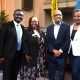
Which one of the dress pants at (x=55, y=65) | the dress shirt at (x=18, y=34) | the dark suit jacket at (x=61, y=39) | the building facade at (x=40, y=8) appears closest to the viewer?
the dress shirt at (x=18, y=34)

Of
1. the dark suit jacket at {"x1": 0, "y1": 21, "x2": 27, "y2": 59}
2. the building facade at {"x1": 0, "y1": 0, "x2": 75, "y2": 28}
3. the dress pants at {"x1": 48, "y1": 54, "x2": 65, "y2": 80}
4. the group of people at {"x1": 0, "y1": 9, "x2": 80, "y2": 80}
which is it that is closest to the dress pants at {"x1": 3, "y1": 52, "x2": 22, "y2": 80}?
the group of people at {"x1": 0, "y1": 9, "x2": 80, "y2": 80}

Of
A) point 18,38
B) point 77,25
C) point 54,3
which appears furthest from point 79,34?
point 54,3

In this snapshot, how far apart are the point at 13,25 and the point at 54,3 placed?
5262 millimetres

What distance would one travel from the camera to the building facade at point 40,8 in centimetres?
1493

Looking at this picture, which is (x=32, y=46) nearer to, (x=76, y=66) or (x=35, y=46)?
(x=35, y=46)

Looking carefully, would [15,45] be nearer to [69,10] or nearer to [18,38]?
[18,38]

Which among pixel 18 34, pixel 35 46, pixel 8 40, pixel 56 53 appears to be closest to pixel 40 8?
pixel 35 46

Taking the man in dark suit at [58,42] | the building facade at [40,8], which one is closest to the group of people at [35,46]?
the man in dark suit at [58,42]

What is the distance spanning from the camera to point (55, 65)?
7.76 m

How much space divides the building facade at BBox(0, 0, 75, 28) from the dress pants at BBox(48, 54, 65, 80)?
702 centimetres

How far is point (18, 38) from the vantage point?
290 inches

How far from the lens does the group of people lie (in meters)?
7.30

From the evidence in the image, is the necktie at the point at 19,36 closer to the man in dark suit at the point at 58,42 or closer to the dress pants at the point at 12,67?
the dress pants at the point at 12,67

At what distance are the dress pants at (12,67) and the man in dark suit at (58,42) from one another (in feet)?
2.38
